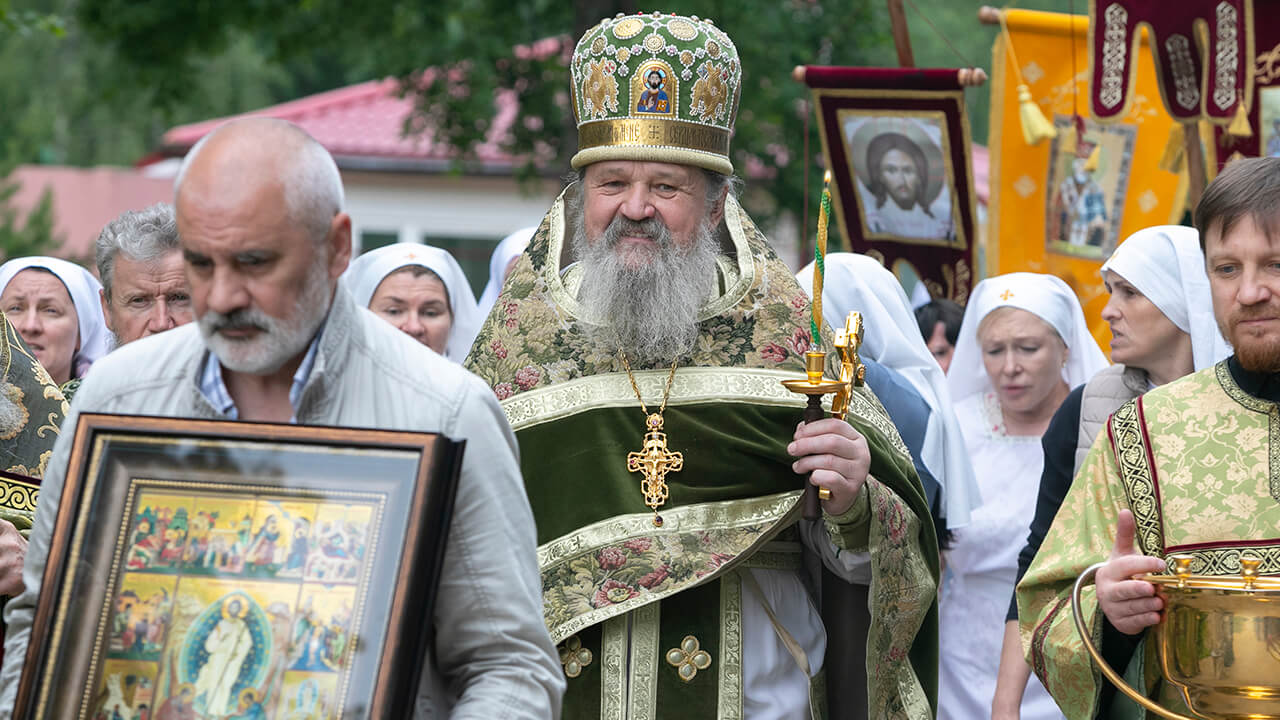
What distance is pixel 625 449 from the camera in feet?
14.1

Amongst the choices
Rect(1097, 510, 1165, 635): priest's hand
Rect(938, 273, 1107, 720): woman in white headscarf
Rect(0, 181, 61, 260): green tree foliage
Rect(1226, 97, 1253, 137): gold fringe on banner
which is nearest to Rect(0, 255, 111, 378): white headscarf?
Rect(938, 273, 1107, 720): woman in white headscarf

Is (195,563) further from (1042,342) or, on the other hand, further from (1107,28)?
(1107,28)

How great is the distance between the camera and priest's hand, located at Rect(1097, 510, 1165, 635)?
3.42 meters

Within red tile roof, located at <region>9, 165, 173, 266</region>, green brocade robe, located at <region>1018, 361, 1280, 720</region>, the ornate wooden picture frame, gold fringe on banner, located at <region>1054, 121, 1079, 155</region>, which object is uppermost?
red tile roof, located at <region>9, 165, 173, 266</region>

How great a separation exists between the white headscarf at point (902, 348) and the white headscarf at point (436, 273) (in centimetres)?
132

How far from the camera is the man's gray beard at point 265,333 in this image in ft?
8.69

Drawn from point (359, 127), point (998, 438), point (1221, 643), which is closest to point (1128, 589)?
point (1221, 643)

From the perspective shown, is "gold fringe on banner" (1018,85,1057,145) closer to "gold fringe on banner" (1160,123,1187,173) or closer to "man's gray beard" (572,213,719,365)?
"gold fringe on banner" (1160,123,1187,173)

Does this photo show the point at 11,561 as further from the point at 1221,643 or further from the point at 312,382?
the point at 1221,643

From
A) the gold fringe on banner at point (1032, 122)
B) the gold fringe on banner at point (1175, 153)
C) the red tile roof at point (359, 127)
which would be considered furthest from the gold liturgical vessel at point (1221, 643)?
the red tile roof at point (359, 127)

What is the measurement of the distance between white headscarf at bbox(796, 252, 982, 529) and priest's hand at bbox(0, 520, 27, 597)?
292 cm

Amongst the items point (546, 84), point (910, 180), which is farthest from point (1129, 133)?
point (546, 84)

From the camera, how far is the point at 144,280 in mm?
5328

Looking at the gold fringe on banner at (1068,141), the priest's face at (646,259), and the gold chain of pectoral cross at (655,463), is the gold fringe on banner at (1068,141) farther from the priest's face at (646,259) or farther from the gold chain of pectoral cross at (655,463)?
the gold chain of pectoral cross at (655,463)
